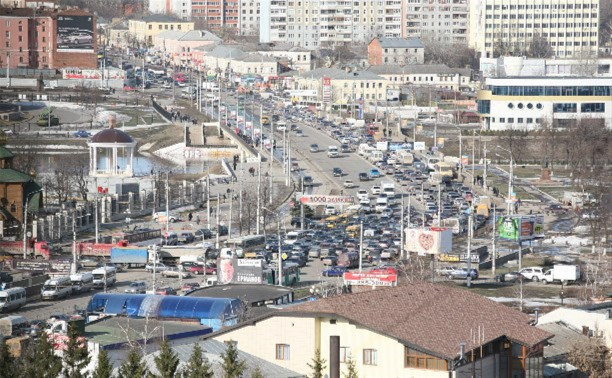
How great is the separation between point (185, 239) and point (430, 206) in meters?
14.3

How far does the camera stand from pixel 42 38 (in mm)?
134125

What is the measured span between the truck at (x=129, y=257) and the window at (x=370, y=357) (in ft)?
81.8

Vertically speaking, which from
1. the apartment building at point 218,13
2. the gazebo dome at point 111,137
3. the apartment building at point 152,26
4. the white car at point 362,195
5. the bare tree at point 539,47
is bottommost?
the white car at point 362,195

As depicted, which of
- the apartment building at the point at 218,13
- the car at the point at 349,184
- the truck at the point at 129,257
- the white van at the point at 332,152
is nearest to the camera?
the truck at the point at 129,257

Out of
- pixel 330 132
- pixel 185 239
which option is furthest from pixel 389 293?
pixel 330 132

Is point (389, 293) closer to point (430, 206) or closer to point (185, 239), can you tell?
point (185, 239)

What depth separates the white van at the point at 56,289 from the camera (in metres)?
50.4

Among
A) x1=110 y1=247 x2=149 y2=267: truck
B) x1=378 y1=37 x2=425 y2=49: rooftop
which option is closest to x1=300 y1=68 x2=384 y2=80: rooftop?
x1=378 y1=37 x2=425 y2=49: rooftop

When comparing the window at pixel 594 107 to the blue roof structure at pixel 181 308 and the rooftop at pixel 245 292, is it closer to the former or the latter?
the rooftop at pixel 245 292

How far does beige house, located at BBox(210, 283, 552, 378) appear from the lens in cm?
3281

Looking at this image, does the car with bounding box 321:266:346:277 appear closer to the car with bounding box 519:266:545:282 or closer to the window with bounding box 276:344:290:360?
the car with bounding box 519:266:545:282

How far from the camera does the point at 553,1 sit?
519 ft

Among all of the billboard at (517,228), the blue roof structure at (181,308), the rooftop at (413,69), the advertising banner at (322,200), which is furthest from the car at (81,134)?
the blue roof structure at (181,308)

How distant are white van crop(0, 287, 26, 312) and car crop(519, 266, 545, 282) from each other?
569 inches
